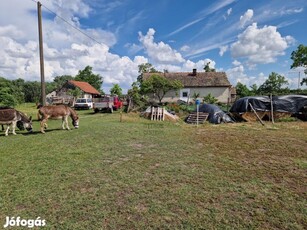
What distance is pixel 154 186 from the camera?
4.22m

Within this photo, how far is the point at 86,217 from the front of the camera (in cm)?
321

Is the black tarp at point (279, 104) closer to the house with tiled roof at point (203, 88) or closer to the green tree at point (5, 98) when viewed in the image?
the house with tiled roof at point (203, 88)

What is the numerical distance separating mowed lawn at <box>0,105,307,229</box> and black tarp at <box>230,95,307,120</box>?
8.93m

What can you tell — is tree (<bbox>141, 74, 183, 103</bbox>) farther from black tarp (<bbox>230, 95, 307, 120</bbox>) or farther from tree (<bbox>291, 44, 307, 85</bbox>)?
tree (<bbox>291, 44, 307, 85</bbox>)

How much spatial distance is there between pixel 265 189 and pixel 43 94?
539 inches

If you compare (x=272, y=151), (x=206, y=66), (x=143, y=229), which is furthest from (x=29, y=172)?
(x=206, y=66)

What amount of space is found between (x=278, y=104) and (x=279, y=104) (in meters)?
0.08

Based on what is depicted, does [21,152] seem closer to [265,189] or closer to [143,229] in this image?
[143,229]

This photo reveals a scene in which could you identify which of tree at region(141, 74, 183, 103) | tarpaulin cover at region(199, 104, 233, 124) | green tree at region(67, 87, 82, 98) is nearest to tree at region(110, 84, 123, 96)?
green tree at region(67, 87, 82, 98)

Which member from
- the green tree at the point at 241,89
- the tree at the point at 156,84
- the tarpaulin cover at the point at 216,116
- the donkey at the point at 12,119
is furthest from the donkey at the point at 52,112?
the green tree at the point at 241,89

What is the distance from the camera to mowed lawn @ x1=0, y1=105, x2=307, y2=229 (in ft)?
10.5

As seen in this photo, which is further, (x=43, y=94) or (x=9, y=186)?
(x=43, y=94)

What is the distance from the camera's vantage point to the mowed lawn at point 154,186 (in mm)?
3201


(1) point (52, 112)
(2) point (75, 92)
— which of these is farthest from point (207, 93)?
(1) point (52, 112)
